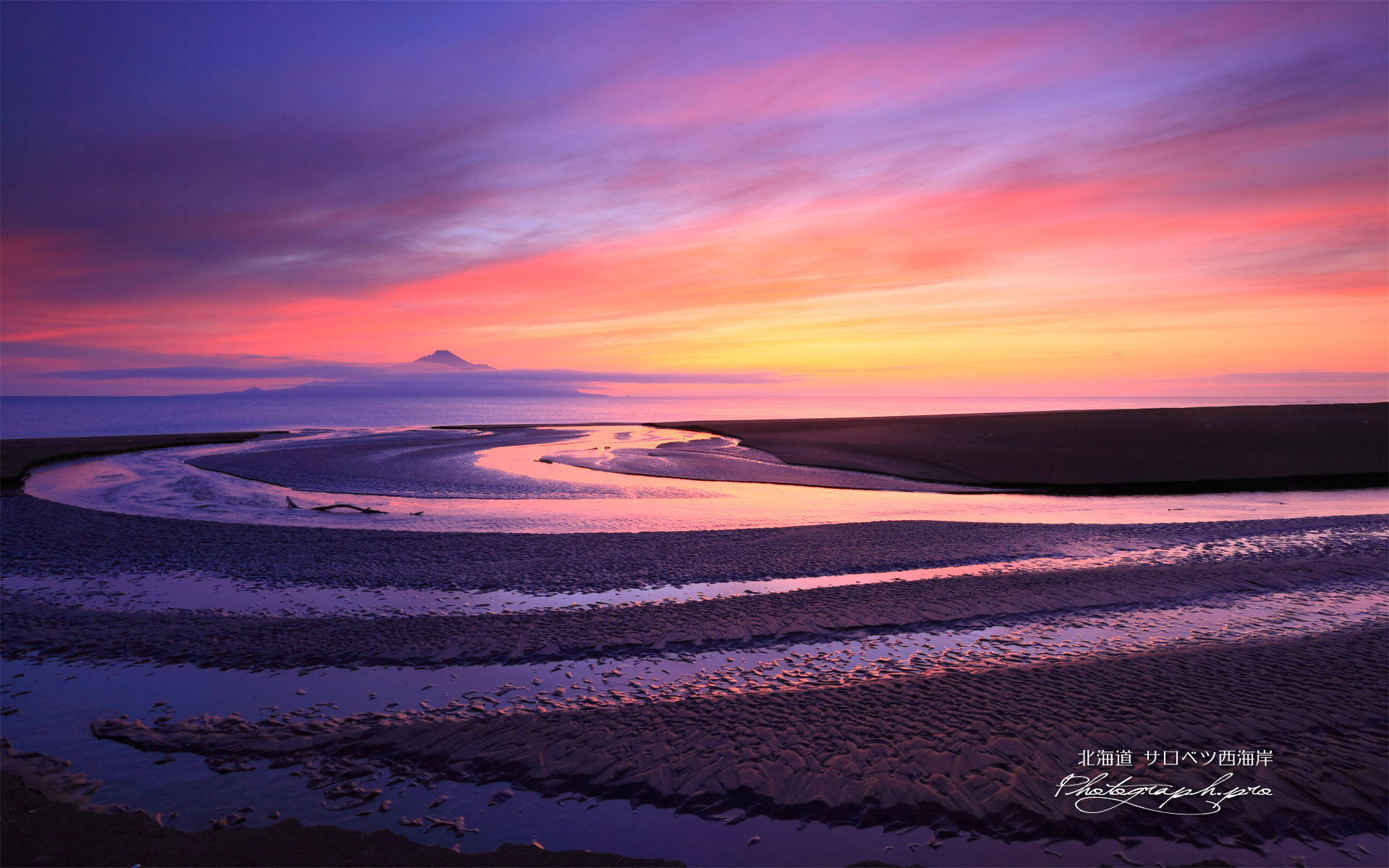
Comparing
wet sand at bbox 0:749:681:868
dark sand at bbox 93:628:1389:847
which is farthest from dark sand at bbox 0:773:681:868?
dark sand at bbox 93:628:1389:847

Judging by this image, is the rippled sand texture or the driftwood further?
the driftwood

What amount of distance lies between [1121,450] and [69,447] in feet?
224

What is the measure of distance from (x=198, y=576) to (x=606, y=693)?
10.9m

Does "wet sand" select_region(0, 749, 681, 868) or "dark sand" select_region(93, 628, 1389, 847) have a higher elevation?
"dark sand" select_region(93, 628, 1389, 847)

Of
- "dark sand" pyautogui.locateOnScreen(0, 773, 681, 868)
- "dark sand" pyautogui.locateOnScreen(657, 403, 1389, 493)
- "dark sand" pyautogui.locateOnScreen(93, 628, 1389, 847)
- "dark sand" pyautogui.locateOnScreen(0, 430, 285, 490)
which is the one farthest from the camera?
"dark sand" pyautogui.locateOnScreen(0, 430, 285, 490)

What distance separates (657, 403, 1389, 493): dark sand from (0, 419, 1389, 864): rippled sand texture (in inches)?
475

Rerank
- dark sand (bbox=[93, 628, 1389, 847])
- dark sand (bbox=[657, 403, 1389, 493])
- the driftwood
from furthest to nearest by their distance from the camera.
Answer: dark sand (bbox=[657, 403, 1389, 493]), the driftwood, dark sand (bbox=[93, 628, 1389, 847])

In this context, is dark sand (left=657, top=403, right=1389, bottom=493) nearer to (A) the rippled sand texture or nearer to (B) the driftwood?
(A) the rippled sand texture

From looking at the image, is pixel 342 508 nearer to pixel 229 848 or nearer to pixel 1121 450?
pixel 229 848

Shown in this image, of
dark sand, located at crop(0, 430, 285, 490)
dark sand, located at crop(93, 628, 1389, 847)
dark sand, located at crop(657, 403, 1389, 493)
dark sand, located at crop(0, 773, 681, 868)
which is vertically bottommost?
dark sand, located at crop(0, 773, 681, 868)

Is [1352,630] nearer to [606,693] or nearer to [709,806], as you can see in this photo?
[709,806]

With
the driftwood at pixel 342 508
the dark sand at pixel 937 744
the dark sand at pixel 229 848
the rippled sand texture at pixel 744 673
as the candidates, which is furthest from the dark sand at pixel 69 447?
the dark sand at pixel 937 744

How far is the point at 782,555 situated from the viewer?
15695 mm

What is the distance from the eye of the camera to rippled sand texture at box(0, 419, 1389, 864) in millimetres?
6359
